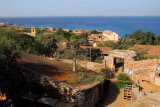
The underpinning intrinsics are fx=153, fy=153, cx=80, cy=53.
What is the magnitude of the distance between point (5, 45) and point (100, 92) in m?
6.83

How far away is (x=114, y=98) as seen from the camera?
468 inches

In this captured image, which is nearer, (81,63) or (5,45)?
(5,45)

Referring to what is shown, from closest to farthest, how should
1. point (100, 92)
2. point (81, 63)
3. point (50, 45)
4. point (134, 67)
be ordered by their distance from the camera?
point (100, 92) → point (134, 67) → point (81, 63) → point (50, 45)

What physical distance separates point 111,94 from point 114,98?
24.8 inches

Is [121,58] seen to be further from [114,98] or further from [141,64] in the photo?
[114,98]

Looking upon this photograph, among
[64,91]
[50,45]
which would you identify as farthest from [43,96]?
[50,45]

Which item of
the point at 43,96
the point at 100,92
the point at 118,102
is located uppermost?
the point at 43,96

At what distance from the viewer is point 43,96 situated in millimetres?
8070

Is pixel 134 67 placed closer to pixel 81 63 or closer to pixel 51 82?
pixel 81 63

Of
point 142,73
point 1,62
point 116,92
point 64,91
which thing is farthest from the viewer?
point 142,73

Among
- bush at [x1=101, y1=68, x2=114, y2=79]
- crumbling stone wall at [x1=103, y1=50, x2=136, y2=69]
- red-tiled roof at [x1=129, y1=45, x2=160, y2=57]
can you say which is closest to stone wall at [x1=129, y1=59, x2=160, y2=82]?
crumbling stone wall at [x1=103, y1=50, x2=136, y2=69]

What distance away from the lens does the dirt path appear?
1101cm

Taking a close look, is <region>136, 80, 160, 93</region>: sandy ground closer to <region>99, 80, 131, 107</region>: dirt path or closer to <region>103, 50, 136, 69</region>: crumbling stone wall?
<region>99, 80, 131, 107</region>: dirt path

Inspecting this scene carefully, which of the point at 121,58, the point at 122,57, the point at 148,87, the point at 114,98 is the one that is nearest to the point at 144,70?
the point at 148,87
